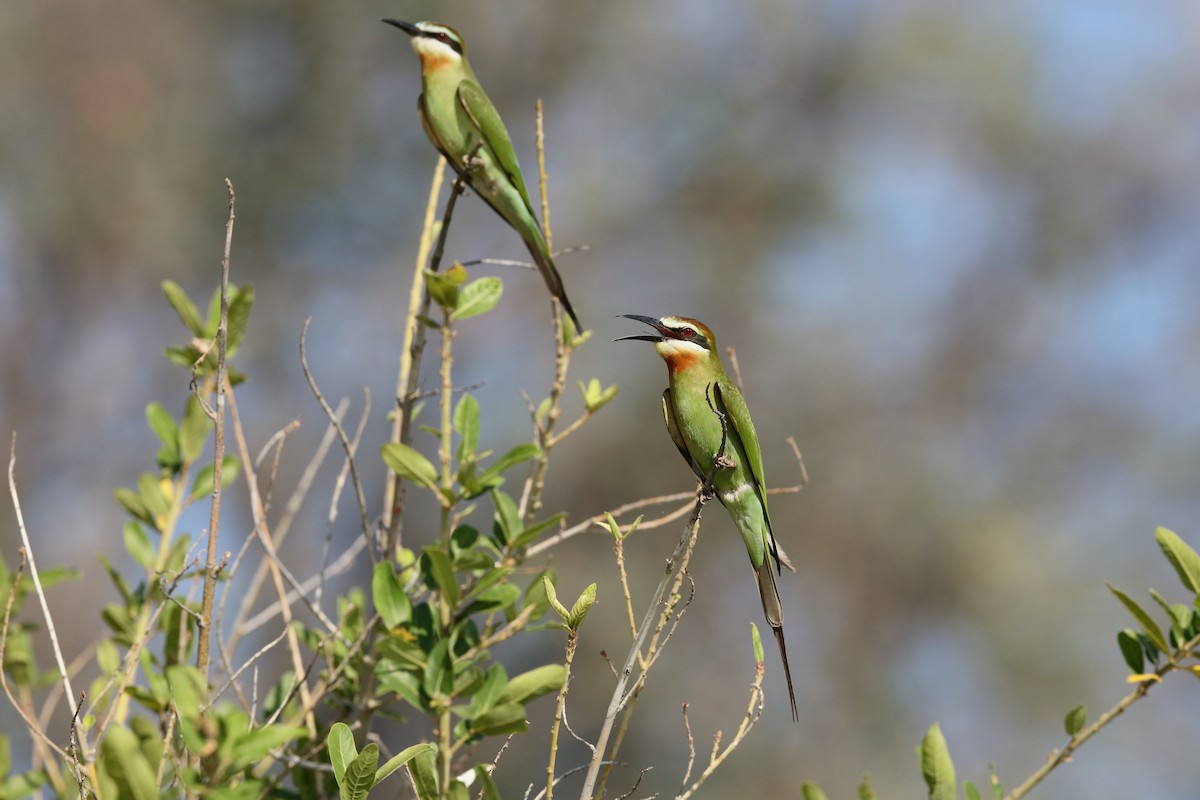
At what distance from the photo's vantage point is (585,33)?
7762 millimetres

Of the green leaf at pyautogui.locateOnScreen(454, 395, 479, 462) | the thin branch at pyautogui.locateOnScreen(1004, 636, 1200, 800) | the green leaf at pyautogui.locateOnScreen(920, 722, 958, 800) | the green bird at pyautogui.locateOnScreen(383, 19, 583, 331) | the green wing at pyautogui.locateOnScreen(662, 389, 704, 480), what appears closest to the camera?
the thin branch at pyautogui.locateOnScreen(1004, 636, 1200, 800)

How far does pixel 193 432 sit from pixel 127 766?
0.76 meters

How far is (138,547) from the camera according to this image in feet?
5.16

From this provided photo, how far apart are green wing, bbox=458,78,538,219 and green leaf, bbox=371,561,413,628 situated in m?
0.92

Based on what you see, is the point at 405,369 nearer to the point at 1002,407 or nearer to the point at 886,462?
the point at 886,462

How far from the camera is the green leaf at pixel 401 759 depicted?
3.25 feet

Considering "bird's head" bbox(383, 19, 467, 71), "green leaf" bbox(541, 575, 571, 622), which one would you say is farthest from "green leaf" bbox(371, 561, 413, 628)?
"bird's head" bbox(383, 19, 467, 71)

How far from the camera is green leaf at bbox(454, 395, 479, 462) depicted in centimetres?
150

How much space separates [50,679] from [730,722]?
15.0 ft

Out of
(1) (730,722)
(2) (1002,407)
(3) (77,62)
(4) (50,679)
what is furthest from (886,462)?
(4) (50,679)

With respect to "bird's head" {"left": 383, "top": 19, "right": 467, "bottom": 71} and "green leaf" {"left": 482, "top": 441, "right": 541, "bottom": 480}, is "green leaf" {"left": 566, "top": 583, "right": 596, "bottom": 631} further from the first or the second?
"bird's head" {"left": 383, "top": 19, "right": 467, "bottom": 71}

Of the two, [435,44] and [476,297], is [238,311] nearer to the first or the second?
[476,297]

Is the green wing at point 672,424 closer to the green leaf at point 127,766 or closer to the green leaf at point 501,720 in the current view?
the green leaf at point 501,720

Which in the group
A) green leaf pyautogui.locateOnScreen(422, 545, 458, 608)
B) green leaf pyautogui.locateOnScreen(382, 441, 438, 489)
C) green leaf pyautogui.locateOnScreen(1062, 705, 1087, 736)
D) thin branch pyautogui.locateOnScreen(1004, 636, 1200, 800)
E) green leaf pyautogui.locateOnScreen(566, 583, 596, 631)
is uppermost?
green leaf pyautogui.locateOnScreen(382, 441, 438, 489)
